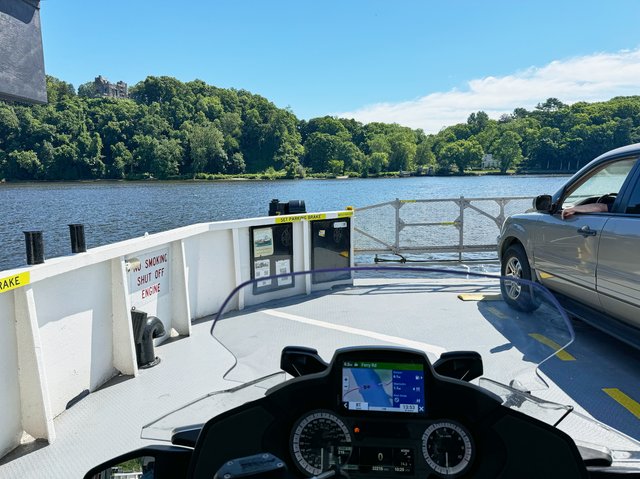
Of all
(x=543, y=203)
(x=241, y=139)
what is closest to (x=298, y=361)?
(x=543, y=203)

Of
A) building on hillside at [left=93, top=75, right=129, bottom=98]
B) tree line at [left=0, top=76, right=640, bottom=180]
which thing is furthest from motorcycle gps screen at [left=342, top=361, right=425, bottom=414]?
building on hillside at [left=93, top=75, right=129, bottom=98]

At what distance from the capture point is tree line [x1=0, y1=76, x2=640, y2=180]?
2685 inches

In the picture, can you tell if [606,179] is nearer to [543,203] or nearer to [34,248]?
[543,203]

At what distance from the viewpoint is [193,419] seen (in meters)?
1.67

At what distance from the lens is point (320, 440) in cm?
151

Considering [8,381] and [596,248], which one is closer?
[8,381]

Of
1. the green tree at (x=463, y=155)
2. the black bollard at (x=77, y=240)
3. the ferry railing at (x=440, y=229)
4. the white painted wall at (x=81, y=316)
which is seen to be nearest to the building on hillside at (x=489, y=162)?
the green tree at (x=463, y=155)

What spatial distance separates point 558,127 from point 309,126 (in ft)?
168

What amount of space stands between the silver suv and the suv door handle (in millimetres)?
10

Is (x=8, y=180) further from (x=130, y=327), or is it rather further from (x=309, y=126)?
(x=130, y=327)

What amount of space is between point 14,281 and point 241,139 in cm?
8863

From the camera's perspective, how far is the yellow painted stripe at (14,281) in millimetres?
2981

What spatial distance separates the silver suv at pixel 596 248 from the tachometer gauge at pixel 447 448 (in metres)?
3.07

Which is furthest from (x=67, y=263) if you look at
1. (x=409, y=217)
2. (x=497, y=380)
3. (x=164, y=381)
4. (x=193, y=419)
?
(x=409, y=217)
